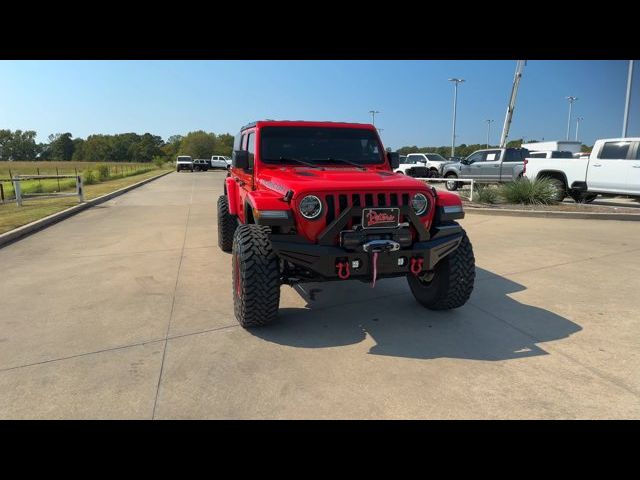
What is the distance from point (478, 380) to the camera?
9.54ft

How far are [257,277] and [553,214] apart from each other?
9461mm

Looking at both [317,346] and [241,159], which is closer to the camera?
[317,346]

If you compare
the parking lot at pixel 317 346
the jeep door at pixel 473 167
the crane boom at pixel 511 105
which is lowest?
the parking lot at pixel 317 346

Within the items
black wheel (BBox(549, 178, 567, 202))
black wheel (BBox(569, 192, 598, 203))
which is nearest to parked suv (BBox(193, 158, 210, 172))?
black wheel (BBox(549, 178, 567, 202))

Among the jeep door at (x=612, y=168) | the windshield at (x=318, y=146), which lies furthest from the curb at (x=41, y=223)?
the jeep door at (x=612, y=168)

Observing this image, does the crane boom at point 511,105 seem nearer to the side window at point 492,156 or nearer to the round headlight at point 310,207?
the side window at point 492,156

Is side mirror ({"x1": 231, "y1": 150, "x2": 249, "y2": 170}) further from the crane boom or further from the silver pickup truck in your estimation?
the crane boom

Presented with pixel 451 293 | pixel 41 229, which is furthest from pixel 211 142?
pixel 451 293

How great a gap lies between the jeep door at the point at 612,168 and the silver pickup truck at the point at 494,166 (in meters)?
4.90

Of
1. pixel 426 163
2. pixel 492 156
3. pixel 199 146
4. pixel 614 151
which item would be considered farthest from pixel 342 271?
pixel 199 146

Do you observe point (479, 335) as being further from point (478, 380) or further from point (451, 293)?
point (478, 380)

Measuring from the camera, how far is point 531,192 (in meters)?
12.0

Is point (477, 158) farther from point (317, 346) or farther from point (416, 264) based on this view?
point (317, 346)

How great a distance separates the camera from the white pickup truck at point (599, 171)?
10.9 m
